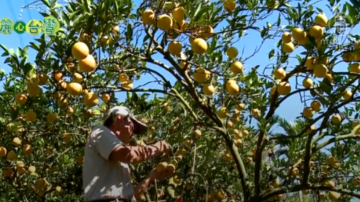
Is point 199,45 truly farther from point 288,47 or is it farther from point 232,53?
point 288,47

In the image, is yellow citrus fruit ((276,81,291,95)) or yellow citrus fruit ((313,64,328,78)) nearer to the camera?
yellow citrus fruit ((313,64,328,78))

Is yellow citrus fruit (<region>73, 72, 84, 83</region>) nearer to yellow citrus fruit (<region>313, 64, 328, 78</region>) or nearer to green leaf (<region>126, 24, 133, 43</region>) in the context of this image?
green leaf (<region>126, 24, 133, 43</region>)

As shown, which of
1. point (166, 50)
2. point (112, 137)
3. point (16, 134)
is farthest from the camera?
point (16, 134)

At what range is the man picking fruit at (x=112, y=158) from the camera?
6.99 feet

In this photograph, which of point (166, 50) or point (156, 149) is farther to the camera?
point (166, 50)

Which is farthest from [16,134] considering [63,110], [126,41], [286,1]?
[286,1]

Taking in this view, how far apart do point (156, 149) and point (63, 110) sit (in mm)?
963

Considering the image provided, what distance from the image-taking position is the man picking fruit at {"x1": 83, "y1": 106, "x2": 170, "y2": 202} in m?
2.13

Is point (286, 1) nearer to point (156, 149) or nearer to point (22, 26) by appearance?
point (156, 149)

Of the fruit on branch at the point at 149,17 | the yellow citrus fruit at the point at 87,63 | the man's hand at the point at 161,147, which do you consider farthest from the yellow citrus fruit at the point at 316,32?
the yellow citrus fruit at the point at 87,63

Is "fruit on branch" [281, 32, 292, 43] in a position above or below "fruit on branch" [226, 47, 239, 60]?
above

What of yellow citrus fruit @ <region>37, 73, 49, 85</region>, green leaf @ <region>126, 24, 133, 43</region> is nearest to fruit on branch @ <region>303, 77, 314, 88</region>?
green leaf @ <region>126, 24, 133, 43</region>

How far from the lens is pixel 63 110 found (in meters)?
3.01

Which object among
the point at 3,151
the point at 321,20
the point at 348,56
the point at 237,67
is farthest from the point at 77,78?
the point at 3,151
